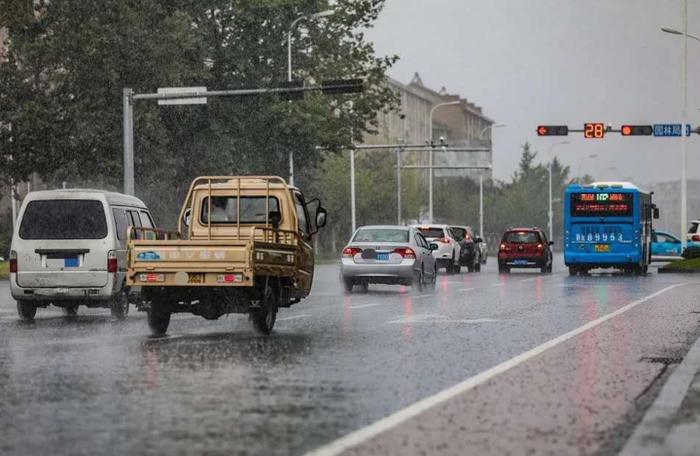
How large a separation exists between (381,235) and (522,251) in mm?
17972

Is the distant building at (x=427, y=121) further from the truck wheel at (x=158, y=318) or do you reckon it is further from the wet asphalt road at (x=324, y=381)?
the truck wheel at (x=158, y=318)

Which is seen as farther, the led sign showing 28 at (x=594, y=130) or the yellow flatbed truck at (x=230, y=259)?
the led sign showing 28 at (x=594, y=130)

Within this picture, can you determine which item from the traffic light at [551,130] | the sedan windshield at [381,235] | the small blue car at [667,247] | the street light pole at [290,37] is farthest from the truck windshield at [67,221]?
the small blue car at [667,247]

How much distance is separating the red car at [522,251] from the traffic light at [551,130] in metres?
6.05

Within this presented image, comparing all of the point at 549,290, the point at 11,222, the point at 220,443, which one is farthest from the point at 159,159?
the point at 220,443

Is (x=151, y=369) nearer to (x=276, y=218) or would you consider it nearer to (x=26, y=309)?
(x=276, y=218)

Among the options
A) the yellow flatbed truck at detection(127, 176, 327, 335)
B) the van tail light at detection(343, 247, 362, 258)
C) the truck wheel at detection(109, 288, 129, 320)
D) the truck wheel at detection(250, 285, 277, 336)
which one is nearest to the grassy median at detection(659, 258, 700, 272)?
the van tail light at detection(343, 247, 362, 258)

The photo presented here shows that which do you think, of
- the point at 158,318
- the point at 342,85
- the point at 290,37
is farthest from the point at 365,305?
the point at 290,37

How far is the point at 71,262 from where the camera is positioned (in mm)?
21531

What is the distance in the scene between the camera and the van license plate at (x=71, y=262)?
2153 cm

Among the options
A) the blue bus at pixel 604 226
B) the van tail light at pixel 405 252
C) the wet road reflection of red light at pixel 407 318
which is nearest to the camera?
the wet road reflection of red light at pixel 407 318

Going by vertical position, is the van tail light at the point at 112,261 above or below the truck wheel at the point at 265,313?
above

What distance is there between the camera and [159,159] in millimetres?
50250

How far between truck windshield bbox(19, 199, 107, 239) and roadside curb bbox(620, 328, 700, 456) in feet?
35.7
